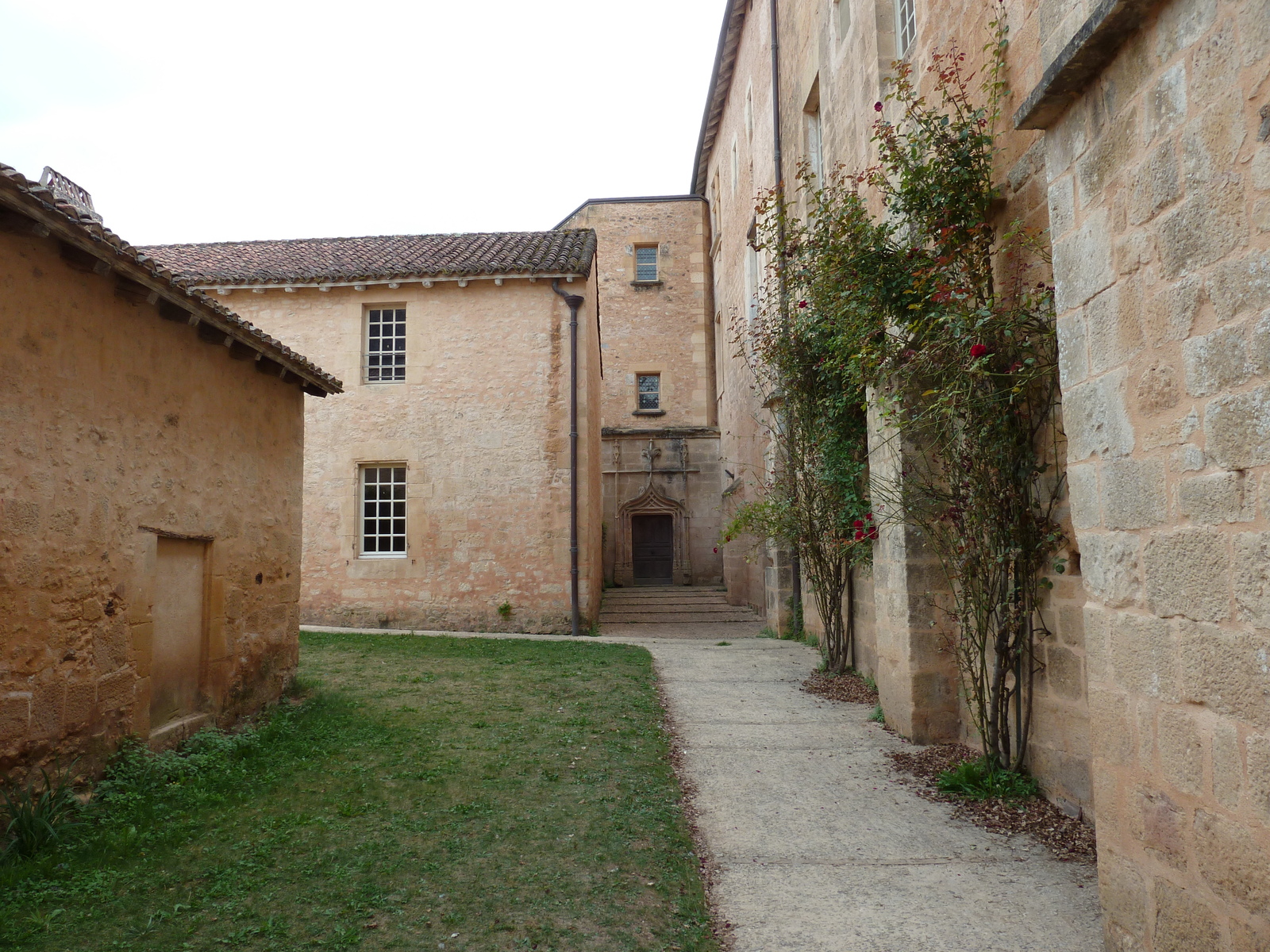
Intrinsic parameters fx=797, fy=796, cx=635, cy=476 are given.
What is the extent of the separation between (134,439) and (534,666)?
5312 mm

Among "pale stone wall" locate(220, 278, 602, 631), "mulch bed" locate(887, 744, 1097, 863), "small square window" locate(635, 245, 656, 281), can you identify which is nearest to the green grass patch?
"mulch bed" locate(887, 744, 1097, 863)

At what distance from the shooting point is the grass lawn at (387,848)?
2.97 metres

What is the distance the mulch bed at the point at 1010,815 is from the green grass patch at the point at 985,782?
5cm

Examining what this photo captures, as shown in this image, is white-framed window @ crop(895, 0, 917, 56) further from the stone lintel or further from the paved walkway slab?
the paved walkway slab

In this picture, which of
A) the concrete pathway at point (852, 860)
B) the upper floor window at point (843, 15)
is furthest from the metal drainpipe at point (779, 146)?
the concrete pathway at point (852, 860)

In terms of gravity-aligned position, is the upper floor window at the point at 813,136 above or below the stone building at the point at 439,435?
above

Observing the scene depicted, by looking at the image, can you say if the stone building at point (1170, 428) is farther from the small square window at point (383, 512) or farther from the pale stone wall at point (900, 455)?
the small square window at point (383, 512)

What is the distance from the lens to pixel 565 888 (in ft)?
10.9

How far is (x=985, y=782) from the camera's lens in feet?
14.9

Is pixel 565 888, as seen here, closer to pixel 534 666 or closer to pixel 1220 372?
pixel 1220 372

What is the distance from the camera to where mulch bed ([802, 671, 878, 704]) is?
23.8 feet

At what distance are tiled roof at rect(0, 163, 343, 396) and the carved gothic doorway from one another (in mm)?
13775

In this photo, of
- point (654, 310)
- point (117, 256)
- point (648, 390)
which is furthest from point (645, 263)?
point (117, 256)

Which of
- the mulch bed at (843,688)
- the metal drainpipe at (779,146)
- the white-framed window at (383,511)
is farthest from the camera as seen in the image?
the white-framed window at (383,511)
